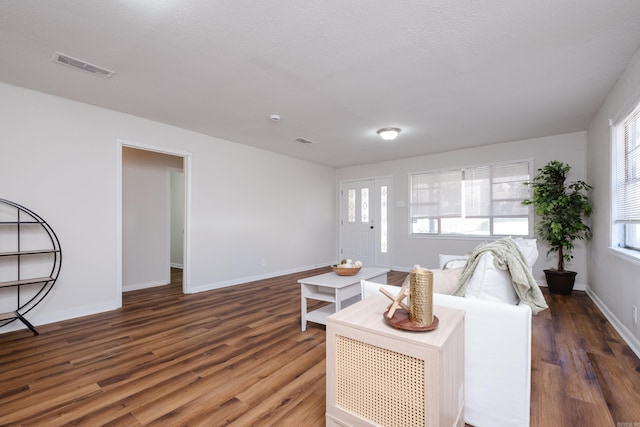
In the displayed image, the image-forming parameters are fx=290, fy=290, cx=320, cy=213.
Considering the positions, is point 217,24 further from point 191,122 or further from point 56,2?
point 191,122

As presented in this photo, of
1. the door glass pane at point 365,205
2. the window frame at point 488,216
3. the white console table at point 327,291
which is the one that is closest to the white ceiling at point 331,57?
the window frame at point 488,216

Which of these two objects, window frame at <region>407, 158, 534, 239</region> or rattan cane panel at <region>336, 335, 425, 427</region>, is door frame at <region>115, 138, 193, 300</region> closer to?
rattan cane panel at <region>336, 335, 425, 427</region>

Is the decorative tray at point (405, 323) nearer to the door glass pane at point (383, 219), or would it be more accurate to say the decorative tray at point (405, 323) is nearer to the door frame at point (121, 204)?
the door frame at point (121, 204)

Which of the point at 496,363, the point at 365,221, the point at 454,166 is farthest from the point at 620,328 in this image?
the point at 365,221

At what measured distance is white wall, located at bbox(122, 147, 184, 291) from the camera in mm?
4500

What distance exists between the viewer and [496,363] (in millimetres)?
1432

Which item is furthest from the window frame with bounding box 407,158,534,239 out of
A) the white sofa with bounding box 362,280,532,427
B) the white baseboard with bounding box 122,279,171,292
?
the white baseboard with bounding box 122,279,171,292

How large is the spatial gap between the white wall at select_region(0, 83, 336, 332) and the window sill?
4641 millimetres

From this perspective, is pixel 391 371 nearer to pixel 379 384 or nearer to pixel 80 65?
pixel 379 384

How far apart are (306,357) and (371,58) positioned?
2.46m

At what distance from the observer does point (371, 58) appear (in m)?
2.37

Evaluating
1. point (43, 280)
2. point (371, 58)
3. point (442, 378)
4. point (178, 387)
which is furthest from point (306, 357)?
point (43, 280)

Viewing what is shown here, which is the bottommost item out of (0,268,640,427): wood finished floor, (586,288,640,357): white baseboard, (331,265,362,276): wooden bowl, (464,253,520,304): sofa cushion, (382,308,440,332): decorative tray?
(0,268,640,427): wood finished floor

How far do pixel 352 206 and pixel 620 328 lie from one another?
4.86 m
